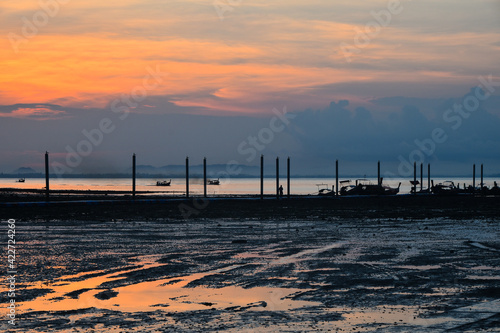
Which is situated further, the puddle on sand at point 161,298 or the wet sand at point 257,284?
the puddle on sand at point 161,298

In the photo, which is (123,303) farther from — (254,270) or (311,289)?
(254,270)

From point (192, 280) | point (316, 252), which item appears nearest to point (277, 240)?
point (316, 252)

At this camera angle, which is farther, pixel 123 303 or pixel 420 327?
pixel 123 303

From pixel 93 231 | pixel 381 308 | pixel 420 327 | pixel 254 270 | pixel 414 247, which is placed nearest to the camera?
pixel 420 327

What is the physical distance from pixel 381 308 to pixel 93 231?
18.8 meters

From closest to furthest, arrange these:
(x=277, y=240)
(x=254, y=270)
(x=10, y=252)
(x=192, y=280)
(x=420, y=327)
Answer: (x=420, y=327) → (x=192, y=280) → (x=254, y=270) → (x=10, y=252) → (x=277, y=240)

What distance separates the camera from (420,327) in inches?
354

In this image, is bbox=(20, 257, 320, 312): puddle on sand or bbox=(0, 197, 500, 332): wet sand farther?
bbox=(20, 257, 320, 312): puddle on sand

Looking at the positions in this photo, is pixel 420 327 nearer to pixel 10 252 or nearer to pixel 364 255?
pixel 364 255

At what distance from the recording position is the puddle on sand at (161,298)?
411 inches

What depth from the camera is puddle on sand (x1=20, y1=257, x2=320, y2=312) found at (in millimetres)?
10438

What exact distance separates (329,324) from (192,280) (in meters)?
4.62

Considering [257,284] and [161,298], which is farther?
[257,284]

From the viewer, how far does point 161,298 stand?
11.2 metres
